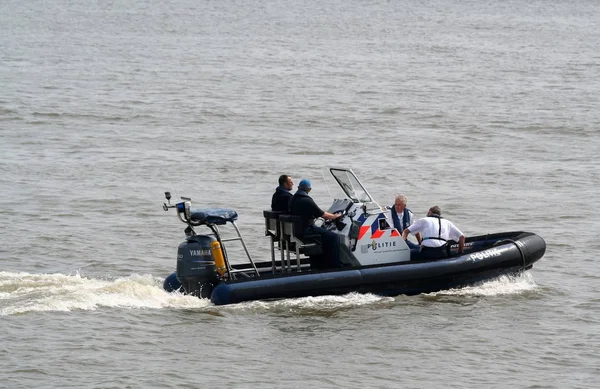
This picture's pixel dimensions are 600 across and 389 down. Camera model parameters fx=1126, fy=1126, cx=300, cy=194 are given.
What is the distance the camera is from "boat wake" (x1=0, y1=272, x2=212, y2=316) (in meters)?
11.8

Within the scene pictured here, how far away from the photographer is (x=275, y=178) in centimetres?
2000

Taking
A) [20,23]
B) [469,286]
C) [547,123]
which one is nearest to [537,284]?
[469,286]

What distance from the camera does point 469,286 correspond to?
1296 centimetres

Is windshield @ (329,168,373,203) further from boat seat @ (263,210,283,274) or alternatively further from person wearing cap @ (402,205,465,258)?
boat seat @ (263,210,283,274)

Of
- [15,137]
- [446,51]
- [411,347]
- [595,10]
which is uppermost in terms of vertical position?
[595,10]

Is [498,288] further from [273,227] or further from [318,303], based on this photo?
[273,227]

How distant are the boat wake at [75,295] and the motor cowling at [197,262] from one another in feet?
0.75

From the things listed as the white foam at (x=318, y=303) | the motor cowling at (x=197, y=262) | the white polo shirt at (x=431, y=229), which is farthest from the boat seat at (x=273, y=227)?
the white polo shirt at (x=431, y=229)

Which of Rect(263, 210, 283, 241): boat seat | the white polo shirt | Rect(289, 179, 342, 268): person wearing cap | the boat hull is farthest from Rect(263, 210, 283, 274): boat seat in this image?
the white polo shirt

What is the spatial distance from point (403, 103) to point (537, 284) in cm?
1545

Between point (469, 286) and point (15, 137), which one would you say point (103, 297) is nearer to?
point (469, 286)

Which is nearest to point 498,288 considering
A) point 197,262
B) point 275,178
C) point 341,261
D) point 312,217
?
point 341,261

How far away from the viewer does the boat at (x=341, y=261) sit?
1200 cm

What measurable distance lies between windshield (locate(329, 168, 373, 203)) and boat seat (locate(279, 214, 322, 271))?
2.10 feet
